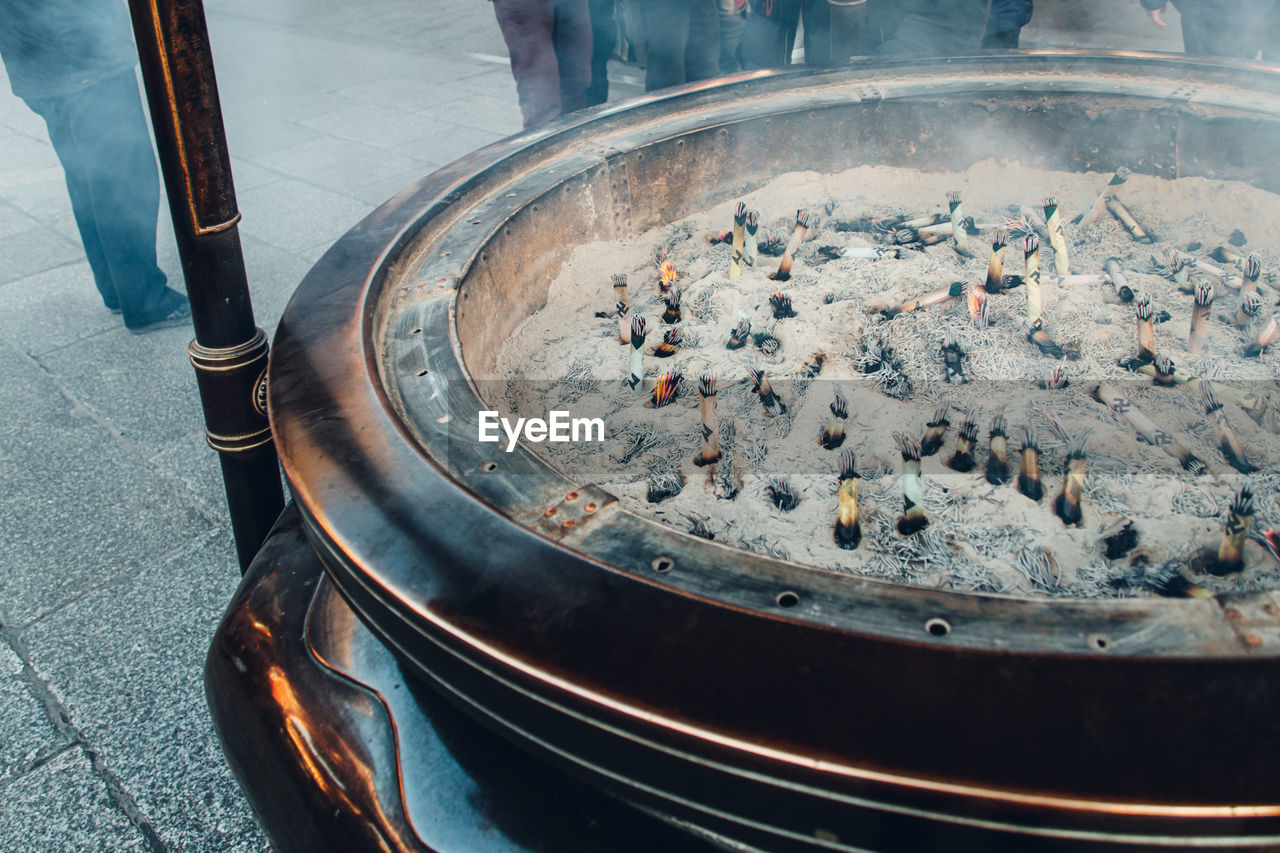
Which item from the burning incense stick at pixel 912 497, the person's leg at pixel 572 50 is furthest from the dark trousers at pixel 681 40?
the burning incense stick at pixel 912 497

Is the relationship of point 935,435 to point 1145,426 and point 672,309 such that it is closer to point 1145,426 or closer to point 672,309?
point 1145,426

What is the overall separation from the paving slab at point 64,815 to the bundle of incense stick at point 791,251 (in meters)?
1.98

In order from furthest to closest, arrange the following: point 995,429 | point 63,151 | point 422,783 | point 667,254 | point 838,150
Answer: point 63,151 < point 838,150 < point 667,254 < point 995,429 < point 422,783

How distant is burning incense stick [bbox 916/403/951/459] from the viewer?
1.59 metres

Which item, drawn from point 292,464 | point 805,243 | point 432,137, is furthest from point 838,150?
point 432,137

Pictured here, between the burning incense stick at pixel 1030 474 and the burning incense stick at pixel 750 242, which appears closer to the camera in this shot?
the burning incense stick at pixel 1030 474

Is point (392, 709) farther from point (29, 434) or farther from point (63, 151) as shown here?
point (63, 151)

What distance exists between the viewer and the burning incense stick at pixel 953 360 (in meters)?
1.82

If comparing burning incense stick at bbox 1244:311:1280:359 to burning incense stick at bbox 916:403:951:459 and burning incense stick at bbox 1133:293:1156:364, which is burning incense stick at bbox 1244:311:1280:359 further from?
burning incense stick at bbox 916:403:951:459

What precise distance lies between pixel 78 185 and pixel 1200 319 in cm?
380

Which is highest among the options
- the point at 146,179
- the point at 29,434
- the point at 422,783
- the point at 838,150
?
the point at 838,150

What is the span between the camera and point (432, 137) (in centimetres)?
543

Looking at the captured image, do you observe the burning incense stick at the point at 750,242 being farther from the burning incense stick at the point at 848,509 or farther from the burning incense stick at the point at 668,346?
the burning incense stick at the point at 848,509

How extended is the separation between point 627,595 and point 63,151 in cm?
332
